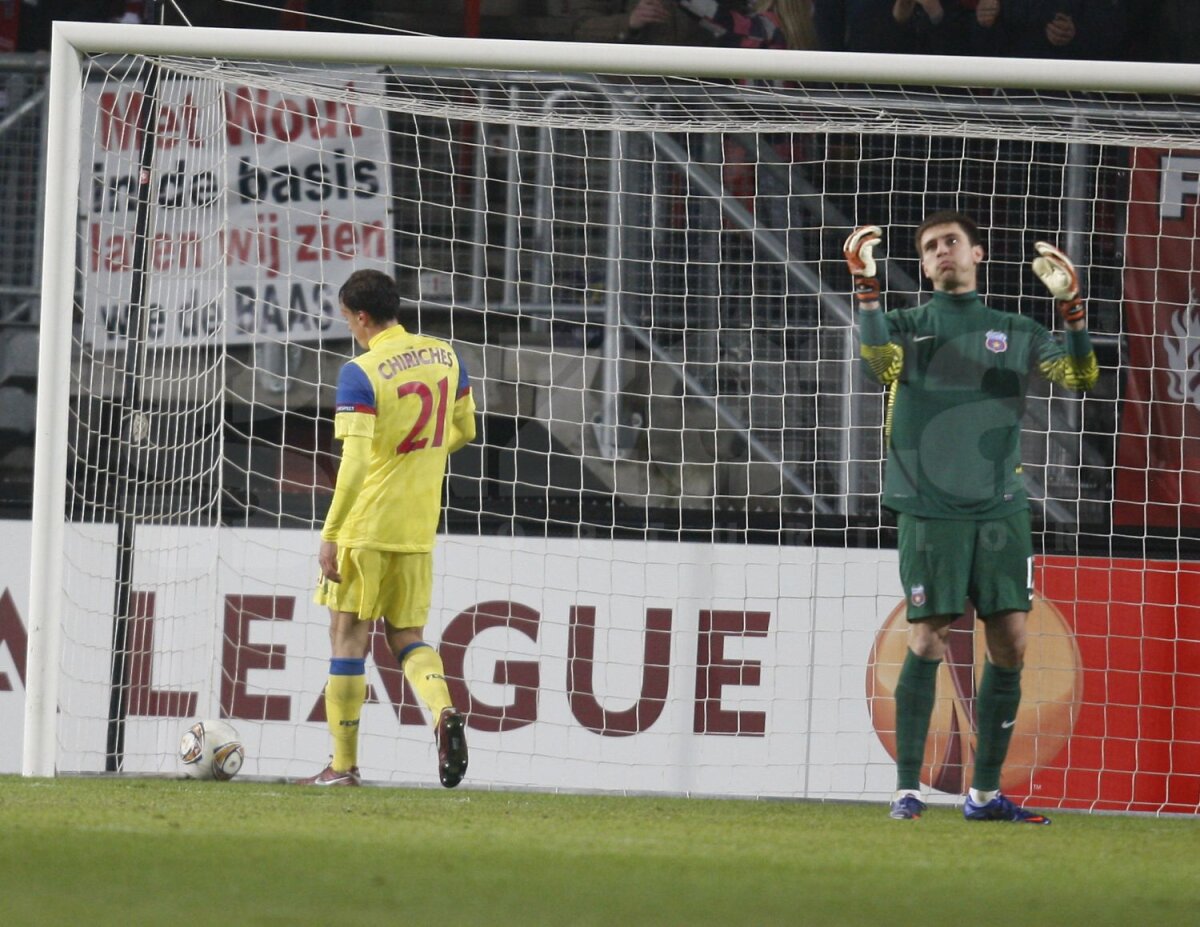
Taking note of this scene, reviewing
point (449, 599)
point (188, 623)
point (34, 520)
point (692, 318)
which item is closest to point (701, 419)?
point (692, 318)

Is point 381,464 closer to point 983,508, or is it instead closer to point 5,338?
point 983,508

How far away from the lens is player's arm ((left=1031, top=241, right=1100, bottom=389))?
4312 millimetres

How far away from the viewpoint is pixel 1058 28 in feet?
23.3

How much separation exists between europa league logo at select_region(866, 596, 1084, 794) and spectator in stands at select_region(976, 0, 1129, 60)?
2.54 m

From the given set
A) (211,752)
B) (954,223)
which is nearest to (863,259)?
(954,223)

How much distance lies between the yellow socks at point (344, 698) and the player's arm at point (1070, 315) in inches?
86.1

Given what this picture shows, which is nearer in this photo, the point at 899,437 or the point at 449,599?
the point at 899,437

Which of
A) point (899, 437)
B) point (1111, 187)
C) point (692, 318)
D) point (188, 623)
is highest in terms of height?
point (1111, 187)

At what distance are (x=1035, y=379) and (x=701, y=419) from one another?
1278 mm

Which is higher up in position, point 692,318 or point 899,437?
point 692,318

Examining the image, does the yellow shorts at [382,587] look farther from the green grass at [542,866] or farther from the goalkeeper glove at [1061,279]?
the goalkeeper glove at [1061,279]

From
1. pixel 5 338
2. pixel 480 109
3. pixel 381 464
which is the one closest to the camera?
pixel 381 464

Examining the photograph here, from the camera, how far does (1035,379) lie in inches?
252

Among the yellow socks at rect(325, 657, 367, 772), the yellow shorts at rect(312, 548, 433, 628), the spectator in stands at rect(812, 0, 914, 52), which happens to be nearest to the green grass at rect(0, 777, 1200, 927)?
the yellow socks at rect(325, 657, 367, 772)
